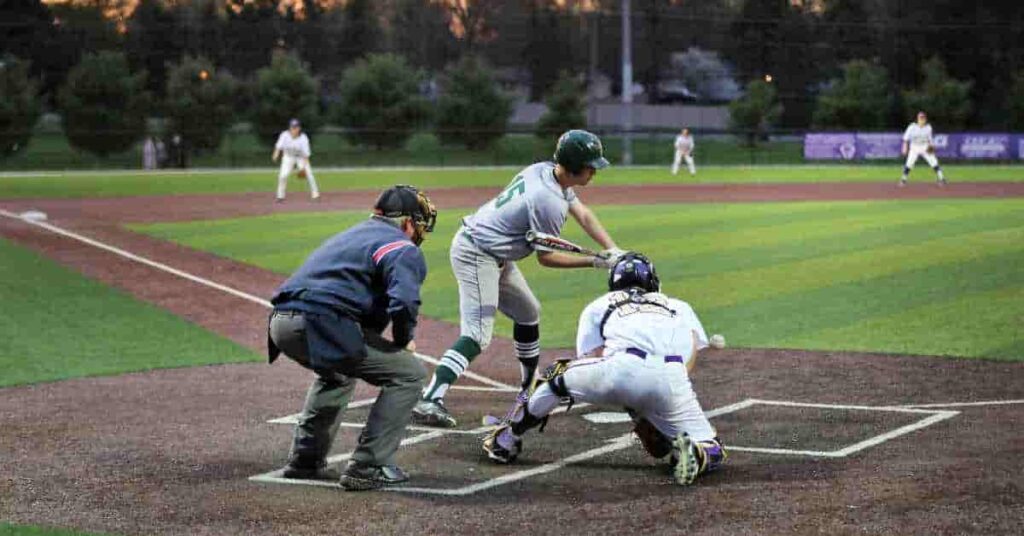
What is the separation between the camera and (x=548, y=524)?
6.55 metres

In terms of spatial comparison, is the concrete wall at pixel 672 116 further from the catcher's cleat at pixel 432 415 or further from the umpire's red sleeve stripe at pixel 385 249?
the umpire's red sleeve stripe at pixel 385 249

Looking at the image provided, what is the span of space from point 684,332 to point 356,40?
2554 inches

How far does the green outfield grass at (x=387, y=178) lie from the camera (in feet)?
123

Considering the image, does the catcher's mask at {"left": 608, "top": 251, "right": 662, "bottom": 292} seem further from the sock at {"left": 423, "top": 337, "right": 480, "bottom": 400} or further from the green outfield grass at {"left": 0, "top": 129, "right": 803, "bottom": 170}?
the green outfield grass at {"left": 0, "top": 129, "right": 803, "bottom": 170}

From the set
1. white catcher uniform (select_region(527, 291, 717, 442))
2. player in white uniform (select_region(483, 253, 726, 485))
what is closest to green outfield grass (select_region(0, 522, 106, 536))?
player in white uniform (select_region(483, 253, 726, 485))

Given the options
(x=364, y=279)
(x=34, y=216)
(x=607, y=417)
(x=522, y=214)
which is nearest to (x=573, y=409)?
(x=607, y=417)

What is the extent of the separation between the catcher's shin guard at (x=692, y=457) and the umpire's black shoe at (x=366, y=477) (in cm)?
155

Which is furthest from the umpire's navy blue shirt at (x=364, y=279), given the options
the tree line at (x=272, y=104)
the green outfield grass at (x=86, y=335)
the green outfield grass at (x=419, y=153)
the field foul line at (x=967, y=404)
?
the tree line at (x=272, y=104)

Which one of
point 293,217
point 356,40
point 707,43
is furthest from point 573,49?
point 293,217

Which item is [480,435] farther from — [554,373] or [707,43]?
[707,43]

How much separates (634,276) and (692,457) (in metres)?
1.12

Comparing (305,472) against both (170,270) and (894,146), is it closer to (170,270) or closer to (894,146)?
(170,270)

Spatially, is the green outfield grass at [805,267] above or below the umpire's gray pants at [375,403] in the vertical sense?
below

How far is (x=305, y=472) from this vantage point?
7.75m
